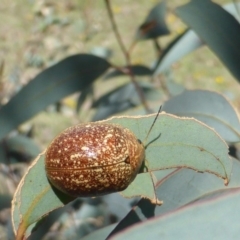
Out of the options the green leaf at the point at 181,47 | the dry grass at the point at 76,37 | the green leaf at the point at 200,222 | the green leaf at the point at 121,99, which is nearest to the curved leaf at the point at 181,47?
the green leaf at the point at 181,47

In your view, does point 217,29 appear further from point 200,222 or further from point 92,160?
point 200,222

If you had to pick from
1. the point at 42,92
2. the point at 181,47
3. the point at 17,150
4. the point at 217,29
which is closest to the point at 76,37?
the point at 17,150

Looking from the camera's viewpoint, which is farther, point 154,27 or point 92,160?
point 154,27

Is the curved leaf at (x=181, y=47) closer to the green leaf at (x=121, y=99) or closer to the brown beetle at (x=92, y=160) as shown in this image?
the green leaf at (x=121, y=99)

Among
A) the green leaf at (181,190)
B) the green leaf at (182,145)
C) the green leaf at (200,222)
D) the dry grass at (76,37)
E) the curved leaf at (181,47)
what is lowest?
the dry grass at (76,37)

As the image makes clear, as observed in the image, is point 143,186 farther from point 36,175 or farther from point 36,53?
point 36,53

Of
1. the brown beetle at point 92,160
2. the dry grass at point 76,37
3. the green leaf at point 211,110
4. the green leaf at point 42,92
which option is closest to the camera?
the brown beetle at point 92,160

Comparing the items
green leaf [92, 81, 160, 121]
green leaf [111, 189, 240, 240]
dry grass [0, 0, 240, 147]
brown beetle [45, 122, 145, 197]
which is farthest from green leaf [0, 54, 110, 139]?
dry grass [0, 0, 240, 147]
